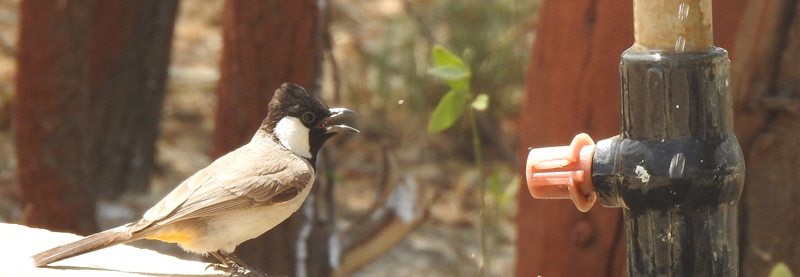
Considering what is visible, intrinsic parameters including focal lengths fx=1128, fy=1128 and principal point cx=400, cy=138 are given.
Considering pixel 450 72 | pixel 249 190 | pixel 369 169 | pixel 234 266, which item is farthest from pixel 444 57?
pixel 369 169

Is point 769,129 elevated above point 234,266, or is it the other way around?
point 769,129

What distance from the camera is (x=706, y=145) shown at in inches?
79.7

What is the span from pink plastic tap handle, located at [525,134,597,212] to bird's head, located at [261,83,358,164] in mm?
1417

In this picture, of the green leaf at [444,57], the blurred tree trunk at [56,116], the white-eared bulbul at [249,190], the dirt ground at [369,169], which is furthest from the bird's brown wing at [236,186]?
the dirt ground at [369,169]

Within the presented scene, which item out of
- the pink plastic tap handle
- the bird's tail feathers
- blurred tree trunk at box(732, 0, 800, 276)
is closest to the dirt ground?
blurred tree trunk at box(732, 0, 800, 276)

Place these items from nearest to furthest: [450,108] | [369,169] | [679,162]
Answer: [679,162], [450,108], [369,169]

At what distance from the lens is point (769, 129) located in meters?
3.45

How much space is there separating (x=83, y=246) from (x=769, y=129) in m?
2.05

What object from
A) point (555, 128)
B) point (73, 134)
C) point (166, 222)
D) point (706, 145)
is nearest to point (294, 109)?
point (166, 222)

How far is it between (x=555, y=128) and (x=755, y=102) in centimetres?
62

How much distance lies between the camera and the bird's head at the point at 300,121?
3.63 m

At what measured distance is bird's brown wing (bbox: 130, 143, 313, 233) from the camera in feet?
11.0

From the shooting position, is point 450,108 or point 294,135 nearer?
point 450,108

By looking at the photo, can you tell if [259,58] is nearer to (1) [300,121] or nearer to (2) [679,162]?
(1) [300,121]
